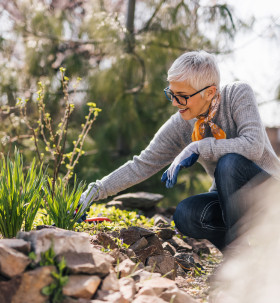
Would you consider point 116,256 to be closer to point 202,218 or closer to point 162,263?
point 162,263

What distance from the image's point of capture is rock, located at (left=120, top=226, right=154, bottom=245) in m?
2.06

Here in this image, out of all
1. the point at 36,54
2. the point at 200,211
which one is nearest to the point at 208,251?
the point at 200,211

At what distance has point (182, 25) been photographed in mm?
3824

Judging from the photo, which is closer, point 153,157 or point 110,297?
point 110,297

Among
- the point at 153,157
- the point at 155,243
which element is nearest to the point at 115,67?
the point at 153,157

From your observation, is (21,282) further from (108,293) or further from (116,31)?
(116,31)

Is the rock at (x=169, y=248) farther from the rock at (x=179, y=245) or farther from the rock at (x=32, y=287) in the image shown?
the rock at (x=32, y=287)

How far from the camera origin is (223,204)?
1.89m

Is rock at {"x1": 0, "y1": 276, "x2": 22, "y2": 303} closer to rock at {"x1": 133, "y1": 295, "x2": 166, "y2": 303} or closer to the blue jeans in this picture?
rock at {"x1": 133, "y1": 295, "x2": 166, "y2": 303}

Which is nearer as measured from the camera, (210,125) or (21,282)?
(21,282)

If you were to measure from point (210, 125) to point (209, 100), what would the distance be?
0.42 feet

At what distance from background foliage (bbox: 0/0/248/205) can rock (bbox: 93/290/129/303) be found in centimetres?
223

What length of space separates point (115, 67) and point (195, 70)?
76.8 inches

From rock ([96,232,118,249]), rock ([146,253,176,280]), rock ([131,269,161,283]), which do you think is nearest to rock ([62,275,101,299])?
rock ([131,269,161,283])
